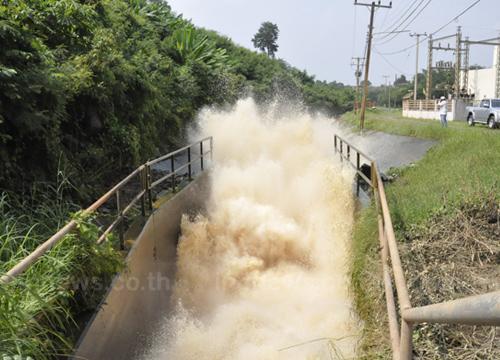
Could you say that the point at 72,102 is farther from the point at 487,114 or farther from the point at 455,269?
the point at 487,114

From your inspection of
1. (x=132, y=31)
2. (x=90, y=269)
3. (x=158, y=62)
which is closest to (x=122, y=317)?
(x=90, y=269)

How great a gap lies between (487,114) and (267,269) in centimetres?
2047

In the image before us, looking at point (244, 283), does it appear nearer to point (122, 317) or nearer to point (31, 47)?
point (122, 317)

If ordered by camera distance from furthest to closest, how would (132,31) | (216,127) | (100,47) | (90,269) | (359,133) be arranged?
(359,133), (132,31), (216,127), (100,47), (90,269)

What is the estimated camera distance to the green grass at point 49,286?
3004 mm

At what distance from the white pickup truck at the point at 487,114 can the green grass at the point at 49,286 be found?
2285 cm

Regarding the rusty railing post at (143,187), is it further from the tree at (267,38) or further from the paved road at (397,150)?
the tree at (267,38)

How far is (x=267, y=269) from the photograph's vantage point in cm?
825

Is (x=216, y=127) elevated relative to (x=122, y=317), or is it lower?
elevated

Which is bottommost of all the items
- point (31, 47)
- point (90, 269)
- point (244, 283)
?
point (244, 283)

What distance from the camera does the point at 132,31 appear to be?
2288cm

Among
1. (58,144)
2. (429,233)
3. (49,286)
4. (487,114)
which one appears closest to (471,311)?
(49,286)

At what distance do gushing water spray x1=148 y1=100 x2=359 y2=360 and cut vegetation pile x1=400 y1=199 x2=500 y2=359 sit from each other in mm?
982

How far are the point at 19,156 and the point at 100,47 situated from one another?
13.4ft
